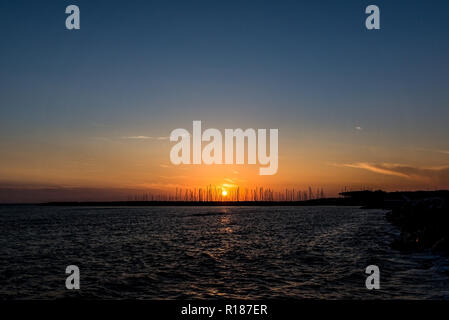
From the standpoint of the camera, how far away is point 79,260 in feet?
106

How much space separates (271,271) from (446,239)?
53.3 feet

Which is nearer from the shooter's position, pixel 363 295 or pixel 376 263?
pixel 363 295

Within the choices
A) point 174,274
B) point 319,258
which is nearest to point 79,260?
point 174,274

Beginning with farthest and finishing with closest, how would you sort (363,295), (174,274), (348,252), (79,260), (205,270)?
(348,252) → (79,260) → (205,270) → (174,274) → (363,295)

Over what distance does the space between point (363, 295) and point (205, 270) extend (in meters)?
11.9

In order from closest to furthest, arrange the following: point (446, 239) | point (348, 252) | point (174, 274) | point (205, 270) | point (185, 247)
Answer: point (174, 274), point (205, 270), point (446, 239), point (348, 252), point (185, 247)

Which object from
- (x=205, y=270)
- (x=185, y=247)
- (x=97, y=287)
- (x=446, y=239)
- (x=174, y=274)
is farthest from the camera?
(x=185, y=247)

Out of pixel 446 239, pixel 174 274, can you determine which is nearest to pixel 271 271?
pixel 174 274

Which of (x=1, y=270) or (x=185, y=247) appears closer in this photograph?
(x=1, y=270)

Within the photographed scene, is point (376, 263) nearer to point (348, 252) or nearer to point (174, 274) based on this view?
point (348, 252)

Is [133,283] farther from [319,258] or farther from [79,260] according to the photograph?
[319,258]
